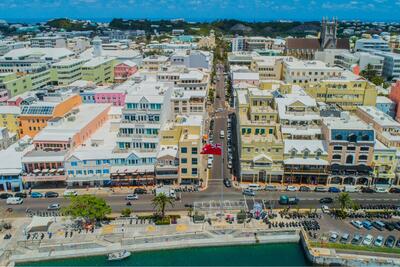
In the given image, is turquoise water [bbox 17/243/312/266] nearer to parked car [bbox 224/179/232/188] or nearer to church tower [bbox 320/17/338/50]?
parked car [bbox 224/179/232/188]

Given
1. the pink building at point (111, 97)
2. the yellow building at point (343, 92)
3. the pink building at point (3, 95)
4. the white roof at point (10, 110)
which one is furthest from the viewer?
the pink building at point (3, 95)

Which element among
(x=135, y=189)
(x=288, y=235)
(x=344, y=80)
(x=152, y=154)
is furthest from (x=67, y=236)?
(x=344, y=80)

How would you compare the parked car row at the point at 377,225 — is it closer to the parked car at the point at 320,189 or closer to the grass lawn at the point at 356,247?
the grass lawn at the point at 356,247

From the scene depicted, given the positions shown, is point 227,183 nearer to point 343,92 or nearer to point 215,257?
point 215,257

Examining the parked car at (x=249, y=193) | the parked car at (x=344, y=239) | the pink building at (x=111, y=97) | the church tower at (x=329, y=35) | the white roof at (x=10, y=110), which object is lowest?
the parked car at (x=344, y=239)

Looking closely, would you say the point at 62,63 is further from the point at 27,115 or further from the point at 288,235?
the point at 288,235

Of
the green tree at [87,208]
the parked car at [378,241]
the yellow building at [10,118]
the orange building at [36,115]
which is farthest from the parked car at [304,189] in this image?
the yellow building at [10,118]

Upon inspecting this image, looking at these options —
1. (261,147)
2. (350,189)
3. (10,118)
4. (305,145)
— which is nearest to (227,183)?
(261,147)

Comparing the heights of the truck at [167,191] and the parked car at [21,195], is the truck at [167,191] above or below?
above
